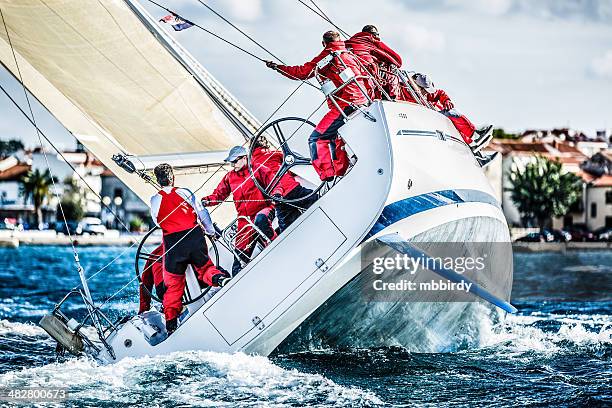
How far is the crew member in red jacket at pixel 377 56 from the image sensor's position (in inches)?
352

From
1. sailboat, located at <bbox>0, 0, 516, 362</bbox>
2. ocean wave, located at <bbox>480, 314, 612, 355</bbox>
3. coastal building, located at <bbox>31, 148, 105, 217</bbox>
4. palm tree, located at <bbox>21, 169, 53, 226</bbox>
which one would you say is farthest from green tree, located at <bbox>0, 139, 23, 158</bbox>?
sailboat, located at <bbox>0, 0, 516, 362</bbox>

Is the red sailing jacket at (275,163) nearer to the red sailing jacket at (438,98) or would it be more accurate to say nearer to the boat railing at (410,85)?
the boat railing at (410,85)

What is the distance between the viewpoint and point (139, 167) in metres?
10.2

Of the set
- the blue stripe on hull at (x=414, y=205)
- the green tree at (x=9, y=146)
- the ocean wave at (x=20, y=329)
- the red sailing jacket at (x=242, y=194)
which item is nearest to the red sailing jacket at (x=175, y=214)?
the red sailing jacket at (x=242, y=194)

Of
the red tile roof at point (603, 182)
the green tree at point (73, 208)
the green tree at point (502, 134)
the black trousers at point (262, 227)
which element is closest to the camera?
the black trousers at point (262, 227)

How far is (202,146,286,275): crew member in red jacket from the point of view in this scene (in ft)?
28.7

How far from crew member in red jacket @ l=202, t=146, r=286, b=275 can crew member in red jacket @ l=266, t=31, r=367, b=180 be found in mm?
433

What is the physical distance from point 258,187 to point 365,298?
1.18m

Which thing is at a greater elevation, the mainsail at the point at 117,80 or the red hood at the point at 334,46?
the mainsail at the point at 117,80

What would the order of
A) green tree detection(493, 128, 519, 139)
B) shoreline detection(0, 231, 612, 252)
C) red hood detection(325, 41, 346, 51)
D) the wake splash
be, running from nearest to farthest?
the wake splash → red hood detection(325, 41, 346, 51) → shoreline detection(0, 231, 612, 252) → green tree detection(493, 128, 519, 139)

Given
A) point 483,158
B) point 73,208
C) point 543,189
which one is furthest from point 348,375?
point 73,208

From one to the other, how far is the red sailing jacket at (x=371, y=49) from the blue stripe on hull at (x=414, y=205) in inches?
51.7

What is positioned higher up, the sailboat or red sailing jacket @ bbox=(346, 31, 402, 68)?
red sailing jacket @ bbox=(346, 31, 402, 68)

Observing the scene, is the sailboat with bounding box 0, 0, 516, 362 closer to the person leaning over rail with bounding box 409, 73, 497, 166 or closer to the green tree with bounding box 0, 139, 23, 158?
the person leaning over rail with bounding box 409, 73, 497, 166
